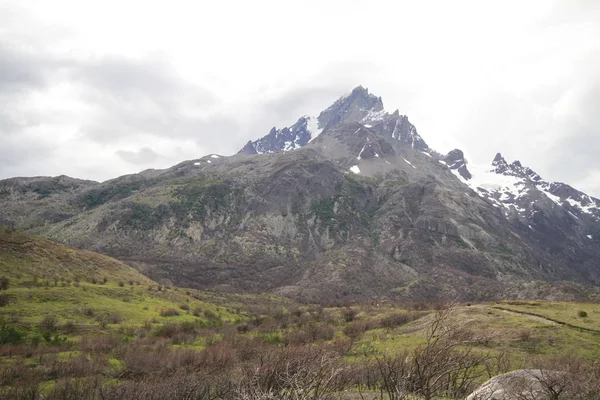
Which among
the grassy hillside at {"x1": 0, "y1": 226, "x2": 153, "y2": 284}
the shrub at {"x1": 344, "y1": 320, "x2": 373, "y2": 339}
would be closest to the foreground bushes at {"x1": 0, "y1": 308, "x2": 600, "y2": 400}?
the shrub at {"x1": 344, "y1": 320, "x2": 373, "y2": 339}

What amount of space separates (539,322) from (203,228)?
176 m

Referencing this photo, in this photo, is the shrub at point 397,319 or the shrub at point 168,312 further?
the shrub at point 397,319

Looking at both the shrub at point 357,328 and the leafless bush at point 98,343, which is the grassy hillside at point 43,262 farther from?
the shrub at point 357,328

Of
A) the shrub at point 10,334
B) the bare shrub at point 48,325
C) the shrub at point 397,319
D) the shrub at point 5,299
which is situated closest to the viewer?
the shrub at point 10,334

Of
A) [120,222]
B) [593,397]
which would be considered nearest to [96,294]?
[593,397]

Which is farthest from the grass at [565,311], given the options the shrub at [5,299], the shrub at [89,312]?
the shrub at [5,299]

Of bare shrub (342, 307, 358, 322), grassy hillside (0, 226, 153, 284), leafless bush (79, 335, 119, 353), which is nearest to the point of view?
leafless bush (79, 335, 119, 353)

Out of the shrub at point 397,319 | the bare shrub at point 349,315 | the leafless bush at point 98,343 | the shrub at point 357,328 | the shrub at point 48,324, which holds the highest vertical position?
the shrub at point 48,324

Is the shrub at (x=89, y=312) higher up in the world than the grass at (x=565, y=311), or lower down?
higher up

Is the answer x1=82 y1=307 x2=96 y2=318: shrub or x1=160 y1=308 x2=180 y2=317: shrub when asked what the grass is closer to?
x1=160 y1=308 x2=180 y2=317: shrub

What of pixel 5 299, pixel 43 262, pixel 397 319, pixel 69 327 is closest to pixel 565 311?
pixel 397 319

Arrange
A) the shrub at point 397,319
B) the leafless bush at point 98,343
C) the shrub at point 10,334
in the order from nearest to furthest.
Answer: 1. the shrub at point 10,334
2. the leafless bush at point 98,343
3. the shrub at point 397,319

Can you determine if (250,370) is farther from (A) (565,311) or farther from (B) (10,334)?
(A) (565,311)

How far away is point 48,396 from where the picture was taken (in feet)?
61.5
